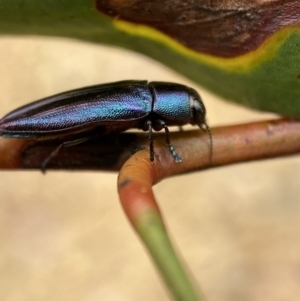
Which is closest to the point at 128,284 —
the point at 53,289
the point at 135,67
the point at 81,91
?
the point at 53,289

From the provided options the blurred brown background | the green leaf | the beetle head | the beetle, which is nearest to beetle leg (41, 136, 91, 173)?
the beetle

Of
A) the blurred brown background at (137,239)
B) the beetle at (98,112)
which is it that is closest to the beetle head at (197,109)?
the beetle at (98,112)

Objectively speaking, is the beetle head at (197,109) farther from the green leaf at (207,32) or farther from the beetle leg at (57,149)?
the beetle leg at (57,149)

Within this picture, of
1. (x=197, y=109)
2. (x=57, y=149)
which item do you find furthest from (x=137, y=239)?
(x=57, y=149)

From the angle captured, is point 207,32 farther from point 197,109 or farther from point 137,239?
point 137,239

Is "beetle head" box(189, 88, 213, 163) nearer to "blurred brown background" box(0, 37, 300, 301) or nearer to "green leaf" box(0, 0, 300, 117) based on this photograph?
"green leaf" box(0, 0, 300, 117)
